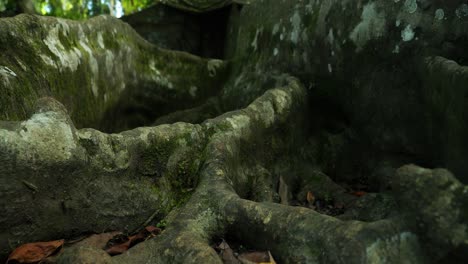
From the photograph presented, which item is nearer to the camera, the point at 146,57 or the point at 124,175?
the point at 124,175

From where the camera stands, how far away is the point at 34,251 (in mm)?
2094

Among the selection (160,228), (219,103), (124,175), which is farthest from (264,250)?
(219,103)

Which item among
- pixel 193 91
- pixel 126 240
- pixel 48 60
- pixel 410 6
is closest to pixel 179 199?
pixel 126 240

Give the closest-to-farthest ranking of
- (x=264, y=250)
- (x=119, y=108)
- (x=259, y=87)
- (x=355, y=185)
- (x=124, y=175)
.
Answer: (x=264, y=250) < (x=124, y=175) < (x=355, y=185) < (x=119, y=108) < (x=259, y=87)

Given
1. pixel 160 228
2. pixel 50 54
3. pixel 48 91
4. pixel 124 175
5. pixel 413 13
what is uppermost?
pixel 413 13

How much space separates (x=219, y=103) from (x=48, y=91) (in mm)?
2052

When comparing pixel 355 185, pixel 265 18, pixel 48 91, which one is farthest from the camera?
pixel 265 18

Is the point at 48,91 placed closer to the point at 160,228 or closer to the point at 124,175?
the point at 124,175

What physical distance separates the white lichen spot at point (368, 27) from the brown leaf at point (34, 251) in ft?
8.89

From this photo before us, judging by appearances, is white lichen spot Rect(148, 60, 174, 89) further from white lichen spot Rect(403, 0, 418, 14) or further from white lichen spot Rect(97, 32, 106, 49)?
white lichen spot Rect(403, 0, 418, 14)

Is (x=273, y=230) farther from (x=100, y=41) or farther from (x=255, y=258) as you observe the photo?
(x=100, y=41)

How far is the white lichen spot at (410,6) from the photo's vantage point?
336cm

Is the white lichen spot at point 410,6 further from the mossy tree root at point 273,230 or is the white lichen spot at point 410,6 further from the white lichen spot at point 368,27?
the mossy tree root at point 273,230

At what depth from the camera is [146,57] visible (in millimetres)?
4750
